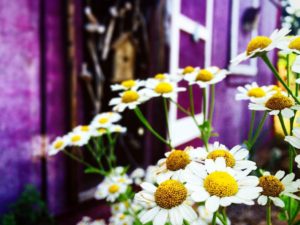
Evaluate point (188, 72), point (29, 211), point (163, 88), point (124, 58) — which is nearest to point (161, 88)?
point (163, 88)

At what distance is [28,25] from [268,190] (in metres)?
1.91

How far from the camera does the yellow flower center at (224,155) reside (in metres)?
0.68

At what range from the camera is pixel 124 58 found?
124 inches

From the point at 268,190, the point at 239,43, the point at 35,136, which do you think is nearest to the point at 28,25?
the point at 35,136

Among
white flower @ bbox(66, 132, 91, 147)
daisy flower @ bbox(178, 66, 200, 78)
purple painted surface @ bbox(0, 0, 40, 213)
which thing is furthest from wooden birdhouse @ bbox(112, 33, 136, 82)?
daisy flower @ bbox(178, 66, 200, 78)

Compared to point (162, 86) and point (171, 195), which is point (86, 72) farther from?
point (171, 195)

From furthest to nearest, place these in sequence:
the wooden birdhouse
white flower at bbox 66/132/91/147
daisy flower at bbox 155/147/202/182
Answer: the wooden birdhouse < white flower at bbox 66/132/91/147 < daisy flower at bbox 155/147/202/182

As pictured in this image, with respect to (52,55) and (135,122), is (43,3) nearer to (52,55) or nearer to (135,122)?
(52,55)

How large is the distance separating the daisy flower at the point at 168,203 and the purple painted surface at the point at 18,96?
5.52ft

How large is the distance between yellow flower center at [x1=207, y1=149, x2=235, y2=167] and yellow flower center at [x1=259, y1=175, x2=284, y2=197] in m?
0.07

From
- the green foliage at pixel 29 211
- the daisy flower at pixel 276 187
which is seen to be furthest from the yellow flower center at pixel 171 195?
the green foliage at pixel 29 211

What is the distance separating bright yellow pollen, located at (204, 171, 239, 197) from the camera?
2.03ft

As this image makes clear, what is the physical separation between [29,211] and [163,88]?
50.5 inches

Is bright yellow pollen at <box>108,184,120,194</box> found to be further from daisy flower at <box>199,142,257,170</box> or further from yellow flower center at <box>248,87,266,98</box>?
daisy flower at <box>199,142,257,170</box>
